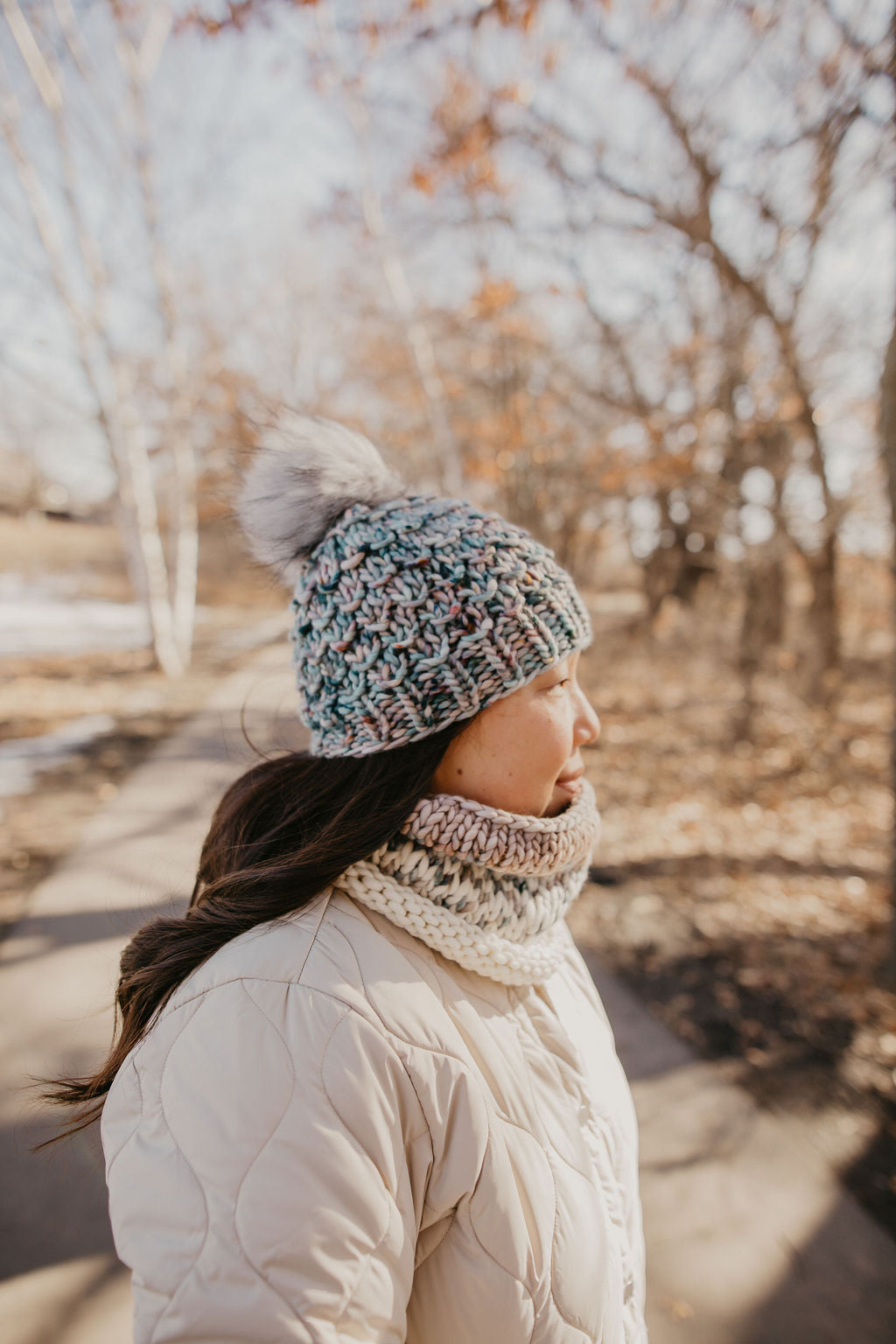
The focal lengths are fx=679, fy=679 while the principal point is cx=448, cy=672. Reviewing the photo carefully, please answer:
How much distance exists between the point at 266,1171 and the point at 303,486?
107 centimetres

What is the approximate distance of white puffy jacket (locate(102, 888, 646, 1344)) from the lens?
83 cm

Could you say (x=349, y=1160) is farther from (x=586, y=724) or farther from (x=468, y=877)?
(x=586, y=724)

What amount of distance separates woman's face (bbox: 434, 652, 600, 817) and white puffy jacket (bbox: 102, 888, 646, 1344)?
0.27 m

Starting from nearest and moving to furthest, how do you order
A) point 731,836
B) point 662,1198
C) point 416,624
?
1. point 416,624
2. point 662,1198
3. point 731,836

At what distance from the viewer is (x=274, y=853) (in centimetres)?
120

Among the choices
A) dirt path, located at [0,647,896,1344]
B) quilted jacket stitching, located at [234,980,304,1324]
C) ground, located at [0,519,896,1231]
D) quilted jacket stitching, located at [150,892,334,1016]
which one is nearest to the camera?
quilted jacket stitching, located at [234,980,304,1324]

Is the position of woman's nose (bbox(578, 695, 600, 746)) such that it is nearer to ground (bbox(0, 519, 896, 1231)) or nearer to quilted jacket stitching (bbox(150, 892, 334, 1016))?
quilted jacket stitching (bbox(150, 892, 334, 1016))

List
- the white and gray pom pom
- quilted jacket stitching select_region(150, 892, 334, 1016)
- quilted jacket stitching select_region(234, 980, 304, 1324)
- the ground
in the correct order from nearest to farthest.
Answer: quilted jacket stitching select_region(234, 980, 304, 1324), quilted jacket stitching select_region(150, 892, 334, 1016), the white and gray pom pom, the ground

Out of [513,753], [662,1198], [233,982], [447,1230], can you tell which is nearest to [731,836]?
[662,1198]

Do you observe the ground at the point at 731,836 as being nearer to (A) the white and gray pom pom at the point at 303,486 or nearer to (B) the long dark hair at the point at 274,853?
(A) the white and gray pom pom at the point at 303,486

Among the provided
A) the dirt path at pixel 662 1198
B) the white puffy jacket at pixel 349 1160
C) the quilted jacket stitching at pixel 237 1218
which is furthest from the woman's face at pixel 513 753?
the dirt path at pixel 662 1198

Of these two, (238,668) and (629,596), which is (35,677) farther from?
(629,596)

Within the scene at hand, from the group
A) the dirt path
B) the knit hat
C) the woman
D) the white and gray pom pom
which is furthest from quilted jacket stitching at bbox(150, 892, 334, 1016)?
the white and gray pom pom

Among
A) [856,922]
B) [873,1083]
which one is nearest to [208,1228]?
[873,1083]
